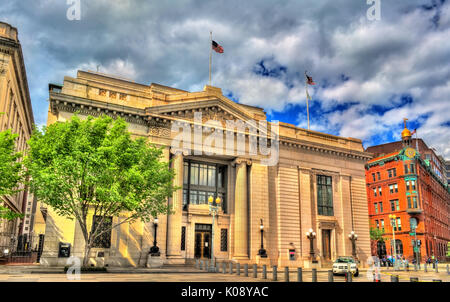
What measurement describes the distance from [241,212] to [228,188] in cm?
313

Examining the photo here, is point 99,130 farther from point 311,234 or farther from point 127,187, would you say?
point 311,234

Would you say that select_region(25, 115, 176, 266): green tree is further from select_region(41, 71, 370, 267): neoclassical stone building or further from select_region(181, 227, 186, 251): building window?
select_region(181, 227, 186, 251): building window

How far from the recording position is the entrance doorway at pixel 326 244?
42659mm

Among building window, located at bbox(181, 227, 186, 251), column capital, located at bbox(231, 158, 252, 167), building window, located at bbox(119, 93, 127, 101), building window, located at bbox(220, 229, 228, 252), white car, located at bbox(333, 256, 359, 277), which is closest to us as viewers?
white car, located at bbox(333, 256, 359, 277)

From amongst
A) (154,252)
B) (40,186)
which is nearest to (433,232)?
(154,252)

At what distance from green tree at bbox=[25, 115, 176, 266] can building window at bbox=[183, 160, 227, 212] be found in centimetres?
1079

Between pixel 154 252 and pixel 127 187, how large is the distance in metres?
8.71

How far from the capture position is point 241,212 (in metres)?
38.2

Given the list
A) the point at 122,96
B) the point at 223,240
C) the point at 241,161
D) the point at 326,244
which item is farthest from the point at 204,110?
the point at 326,244

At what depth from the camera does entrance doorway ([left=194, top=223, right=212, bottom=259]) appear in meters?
37.4

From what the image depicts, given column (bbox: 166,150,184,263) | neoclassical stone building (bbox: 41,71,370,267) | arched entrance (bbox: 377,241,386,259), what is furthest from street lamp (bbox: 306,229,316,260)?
arched entrance (bbox: 377,241,386,259)

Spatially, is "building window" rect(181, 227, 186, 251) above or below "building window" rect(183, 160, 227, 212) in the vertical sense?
below

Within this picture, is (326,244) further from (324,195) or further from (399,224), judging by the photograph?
(399,224)

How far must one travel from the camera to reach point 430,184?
83688 mm
